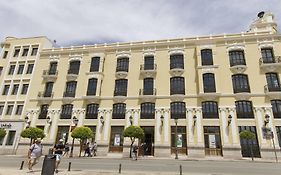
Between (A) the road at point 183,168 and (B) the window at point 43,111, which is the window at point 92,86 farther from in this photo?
(A) the road at point 183,168

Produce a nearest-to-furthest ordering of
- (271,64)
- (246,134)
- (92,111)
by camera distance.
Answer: (246,134) < (271,64) < (92,111)

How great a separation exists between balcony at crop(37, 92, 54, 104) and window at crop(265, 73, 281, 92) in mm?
28802

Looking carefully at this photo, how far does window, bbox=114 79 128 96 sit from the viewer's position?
30062mm

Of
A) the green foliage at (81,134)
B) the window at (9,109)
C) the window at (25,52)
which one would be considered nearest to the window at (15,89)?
the window at (9,109)

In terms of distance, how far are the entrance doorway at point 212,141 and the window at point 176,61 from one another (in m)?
8.84

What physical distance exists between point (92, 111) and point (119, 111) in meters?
3.88

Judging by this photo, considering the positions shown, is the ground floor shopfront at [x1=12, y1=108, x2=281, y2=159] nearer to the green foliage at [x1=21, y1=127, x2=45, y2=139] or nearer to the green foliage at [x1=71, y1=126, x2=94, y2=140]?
the green foliage at [x1=71, y1=126, x2=94, y2=140]

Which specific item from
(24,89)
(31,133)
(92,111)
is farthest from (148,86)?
(24,89)

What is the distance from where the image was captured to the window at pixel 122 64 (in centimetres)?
3144

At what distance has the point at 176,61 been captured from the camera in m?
30.1

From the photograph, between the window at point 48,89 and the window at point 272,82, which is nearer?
the window at point 272,82

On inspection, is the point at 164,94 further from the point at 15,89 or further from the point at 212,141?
the point at 15,89

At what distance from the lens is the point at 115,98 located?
29.6m

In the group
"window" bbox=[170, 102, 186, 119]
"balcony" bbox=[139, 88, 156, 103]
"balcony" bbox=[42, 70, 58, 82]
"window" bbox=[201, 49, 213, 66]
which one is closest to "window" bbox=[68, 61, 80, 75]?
"balcony" bbox=[42, 70, 58, 82]
